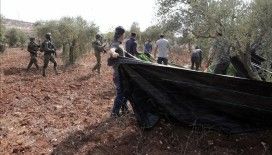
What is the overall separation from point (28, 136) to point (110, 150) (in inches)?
73.8

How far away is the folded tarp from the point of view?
6.06m

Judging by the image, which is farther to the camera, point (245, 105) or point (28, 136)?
point (28, 136)

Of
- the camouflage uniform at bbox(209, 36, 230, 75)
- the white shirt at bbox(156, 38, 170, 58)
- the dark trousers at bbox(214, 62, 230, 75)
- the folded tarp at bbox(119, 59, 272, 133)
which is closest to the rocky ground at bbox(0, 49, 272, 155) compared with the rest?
the folded tarp at bbox(119, 59, 272, 133)

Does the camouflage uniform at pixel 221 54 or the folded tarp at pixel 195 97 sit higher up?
the camouflage uniform at pixel 221 54

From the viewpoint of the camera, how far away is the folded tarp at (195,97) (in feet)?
19.9

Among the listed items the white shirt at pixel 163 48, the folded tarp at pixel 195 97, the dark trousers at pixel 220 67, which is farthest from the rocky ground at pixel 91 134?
the white shirt at pixel 163 48

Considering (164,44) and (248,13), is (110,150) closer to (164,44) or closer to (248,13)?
(248,13)

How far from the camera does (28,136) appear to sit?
745 centimetres

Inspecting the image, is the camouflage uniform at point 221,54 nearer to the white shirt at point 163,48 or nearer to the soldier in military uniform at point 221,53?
the soldier in military uniform at point 221,53

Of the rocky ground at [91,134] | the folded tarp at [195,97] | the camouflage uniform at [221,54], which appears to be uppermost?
the camouflage uniform at [221,54]

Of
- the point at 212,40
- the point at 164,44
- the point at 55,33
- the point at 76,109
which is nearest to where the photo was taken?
the point at 212,40

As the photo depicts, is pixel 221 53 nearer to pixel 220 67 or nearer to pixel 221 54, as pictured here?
pixel 221 54

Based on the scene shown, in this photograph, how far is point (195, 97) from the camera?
633cm

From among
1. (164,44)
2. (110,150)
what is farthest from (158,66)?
(164,44)
